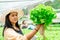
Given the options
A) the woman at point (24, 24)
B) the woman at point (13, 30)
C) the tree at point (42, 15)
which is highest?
the tree at point (42, 15)

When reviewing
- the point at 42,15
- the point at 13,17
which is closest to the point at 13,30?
the point at 13,17

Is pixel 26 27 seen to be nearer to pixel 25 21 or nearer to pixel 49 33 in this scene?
pixel 25 21

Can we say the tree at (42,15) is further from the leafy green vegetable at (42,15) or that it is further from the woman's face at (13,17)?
the woman's face at (13,17)

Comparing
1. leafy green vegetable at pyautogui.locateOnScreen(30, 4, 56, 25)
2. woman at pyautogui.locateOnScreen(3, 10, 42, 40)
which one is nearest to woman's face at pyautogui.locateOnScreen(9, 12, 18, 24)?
woman at pyautogui.locateOnScreen(3, 10, 42, 40)

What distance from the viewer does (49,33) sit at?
3.27m

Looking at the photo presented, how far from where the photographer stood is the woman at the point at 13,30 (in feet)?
5.93

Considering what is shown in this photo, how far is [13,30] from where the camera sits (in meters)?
1.84

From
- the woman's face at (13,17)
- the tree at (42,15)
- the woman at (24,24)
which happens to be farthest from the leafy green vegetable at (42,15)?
the woman at (24,24)

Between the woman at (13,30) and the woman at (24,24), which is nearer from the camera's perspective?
the woman at (13,30)

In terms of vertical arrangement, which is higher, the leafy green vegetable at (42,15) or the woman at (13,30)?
the leafy green vegetable at (42,15)

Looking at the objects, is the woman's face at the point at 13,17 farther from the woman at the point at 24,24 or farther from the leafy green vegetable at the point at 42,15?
the woman at the point at 24,24

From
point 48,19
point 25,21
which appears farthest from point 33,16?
point 25,21

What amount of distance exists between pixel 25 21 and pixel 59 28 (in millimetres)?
474

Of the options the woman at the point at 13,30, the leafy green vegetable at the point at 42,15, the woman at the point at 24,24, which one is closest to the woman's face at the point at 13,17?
the woman at the point at 13,30
